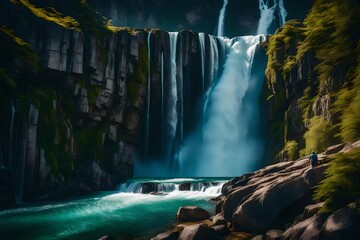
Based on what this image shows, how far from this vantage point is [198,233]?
13.9 m

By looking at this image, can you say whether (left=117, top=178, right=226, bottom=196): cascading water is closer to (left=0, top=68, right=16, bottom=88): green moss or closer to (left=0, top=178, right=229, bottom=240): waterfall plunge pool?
(left=0, top=178, right=229, bottom=240): waterfall plunge pool

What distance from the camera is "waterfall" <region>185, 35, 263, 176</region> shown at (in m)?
46.9

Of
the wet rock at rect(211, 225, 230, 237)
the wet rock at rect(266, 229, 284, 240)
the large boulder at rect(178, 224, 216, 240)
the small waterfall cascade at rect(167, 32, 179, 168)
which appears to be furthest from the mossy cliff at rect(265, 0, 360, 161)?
the small waterfall cascade at rect(167, 32, 179, 168)

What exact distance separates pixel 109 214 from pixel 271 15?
235 feet

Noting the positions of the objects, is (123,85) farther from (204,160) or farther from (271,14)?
(271,14)

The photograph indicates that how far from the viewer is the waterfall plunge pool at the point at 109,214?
17344 mm

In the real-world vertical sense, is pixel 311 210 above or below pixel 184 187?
above

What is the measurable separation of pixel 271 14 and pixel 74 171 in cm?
6500

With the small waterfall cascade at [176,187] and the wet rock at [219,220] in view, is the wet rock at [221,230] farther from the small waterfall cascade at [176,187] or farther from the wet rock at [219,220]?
the small waterfall cascade at [176,187]

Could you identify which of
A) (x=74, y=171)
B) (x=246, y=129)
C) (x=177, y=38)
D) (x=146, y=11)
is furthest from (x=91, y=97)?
(x=146, y=11)

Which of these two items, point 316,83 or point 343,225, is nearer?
point 343,225

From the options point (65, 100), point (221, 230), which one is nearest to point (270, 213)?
point (221, 230)

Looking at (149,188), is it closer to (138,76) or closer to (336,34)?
(138,76)

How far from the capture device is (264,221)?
47.9ft
